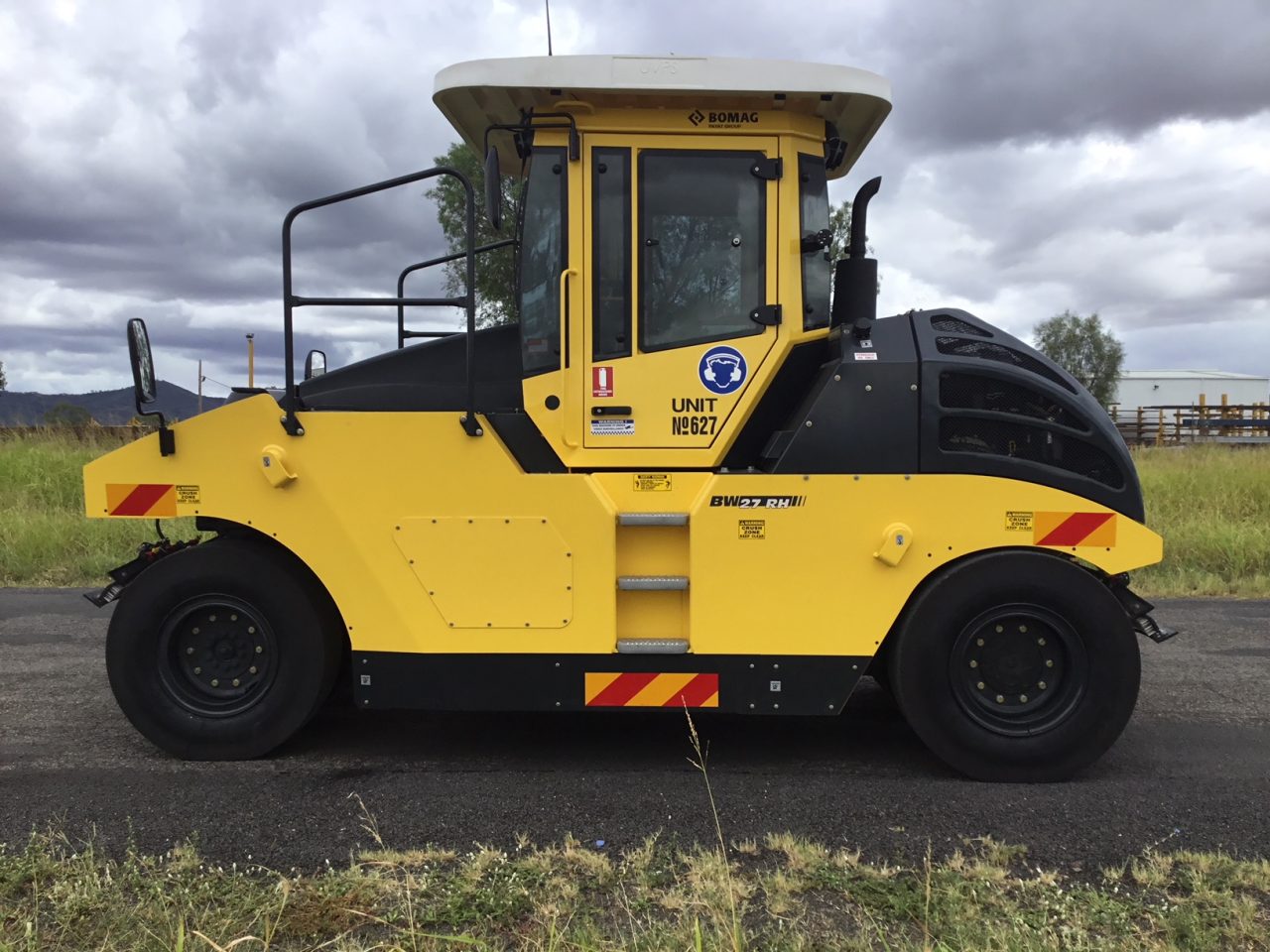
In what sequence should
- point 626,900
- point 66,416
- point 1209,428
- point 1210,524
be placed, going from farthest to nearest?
point 1209,428, point 66,416, point 1210,524, point 626,900

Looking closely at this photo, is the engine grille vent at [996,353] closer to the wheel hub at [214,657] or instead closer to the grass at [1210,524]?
the wheel hub at [214,657]

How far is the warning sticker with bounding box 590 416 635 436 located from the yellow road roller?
1 cm

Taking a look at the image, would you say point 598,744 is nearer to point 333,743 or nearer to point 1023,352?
point 333,743

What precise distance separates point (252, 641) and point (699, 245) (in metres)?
2.63

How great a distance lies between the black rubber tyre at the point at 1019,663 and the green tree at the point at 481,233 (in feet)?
7.86

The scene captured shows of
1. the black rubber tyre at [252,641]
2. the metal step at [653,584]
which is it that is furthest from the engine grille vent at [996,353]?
the black rubber tyre at [252,641]

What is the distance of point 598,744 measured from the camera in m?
4.18

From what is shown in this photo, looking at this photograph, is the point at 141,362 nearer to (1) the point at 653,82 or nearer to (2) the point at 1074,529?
(1) the point at 653,82

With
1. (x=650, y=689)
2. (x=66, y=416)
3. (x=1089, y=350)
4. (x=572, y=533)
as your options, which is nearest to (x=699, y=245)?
(x=572, y=533)

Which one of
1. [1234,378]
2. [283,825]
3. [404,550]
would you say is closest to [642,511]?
[404,550]

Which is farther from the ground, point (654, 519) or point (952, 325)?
point (952, 325)

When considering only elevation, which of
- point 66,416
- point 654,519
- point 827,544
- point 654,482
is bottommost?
point 827,544

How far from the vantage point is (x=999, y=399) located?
382 centimetres

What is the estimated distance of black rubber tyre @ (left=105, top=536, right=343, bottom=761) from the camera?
3.88 meters
